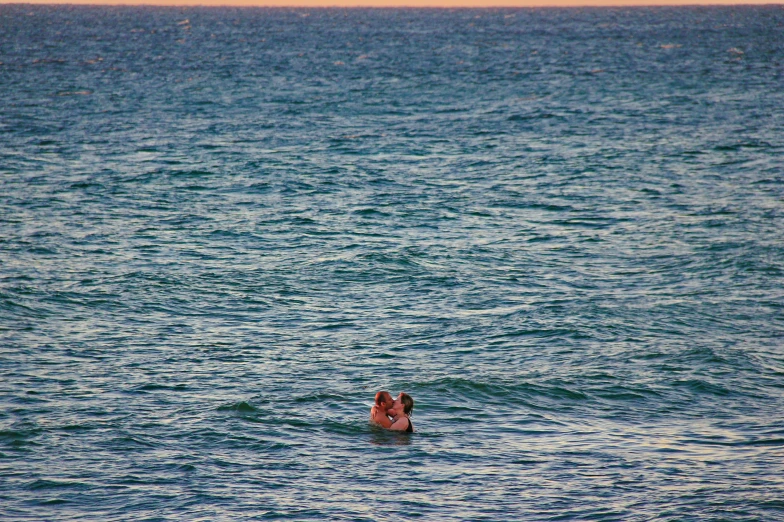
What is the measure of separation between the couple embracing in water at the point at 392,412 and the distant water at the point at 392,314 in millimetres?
283

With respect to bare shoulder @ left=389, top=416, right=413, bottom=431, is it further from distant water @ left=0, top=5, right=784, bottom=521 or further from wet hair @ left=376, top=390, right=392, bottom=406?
wet hair @ left=376, top=390, right=392, bottom=406

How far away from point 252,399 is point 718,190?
90.5 feet

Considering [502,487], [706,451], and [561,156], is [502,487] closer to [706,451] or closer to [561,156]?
[706,451]

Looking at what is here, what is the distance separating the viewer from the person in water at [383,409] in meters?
17.8

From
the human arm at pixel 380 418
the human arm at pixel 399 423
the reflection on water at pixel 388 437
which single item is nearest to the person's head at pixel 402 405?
the human arm at pixel 399 423

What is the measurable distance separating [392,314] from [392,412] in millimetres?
8276

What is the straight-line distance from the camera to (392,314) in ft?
85.7

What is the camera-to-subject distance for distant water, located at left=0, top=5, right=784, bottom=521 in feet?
53.2

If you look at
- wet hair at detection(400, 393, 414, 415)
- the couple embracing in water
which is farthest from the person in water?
wet hair at detection(400, 393, 414, 415)

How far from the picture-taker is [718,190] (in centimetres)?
4069

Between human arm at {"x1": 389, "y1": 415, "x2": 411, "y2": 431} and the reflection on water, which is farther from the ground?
human arm at {"x1": 389, "y1": 415, "x2": 411, "y2": 431}

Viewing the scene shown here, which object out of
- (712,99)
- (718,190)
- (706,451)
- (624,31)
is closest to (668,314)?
(706,451)

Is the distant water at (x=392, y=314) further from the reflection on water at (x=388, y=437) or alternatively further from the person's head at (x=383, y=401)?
the person's head at (x=383, y=401)

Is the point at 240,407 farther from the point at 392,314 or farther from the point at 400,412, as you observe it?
the point at 392,314
